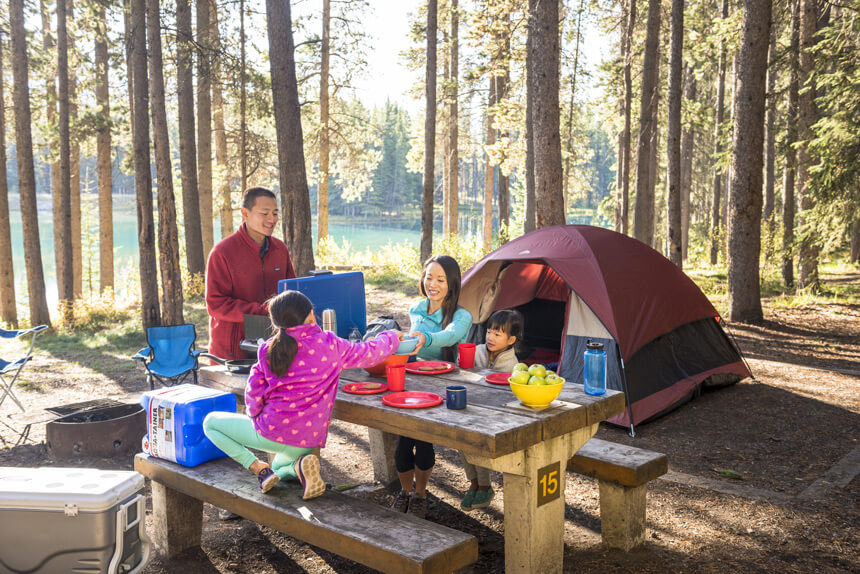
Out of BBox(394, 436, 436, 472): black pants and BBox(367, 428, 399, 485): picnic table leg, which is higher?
BBox(394, 436, 436, 472): black pants

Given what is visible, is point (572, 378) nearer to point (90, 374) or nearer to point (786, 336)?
point (786, 336)

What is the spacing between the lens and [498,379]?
10.8 ft

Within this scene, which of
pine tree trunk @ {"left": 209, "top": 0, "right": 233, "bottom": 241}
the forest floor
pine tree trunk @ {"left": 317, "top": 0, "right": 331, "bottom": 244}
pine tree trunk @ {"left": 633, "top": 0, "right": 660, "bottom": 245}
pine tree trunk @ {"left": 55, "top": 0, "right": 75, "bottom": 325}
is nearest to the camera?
the forest floor

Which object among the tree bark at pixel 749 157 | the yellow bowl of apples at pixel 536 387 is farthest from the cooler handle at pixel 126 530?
the tree bark at pixel 749 157

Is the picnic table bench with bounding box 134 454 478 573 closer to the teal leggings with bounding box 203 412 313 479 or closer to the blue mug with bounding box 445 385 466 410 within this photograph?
the teal leggings with bounding box 203 412 313 479

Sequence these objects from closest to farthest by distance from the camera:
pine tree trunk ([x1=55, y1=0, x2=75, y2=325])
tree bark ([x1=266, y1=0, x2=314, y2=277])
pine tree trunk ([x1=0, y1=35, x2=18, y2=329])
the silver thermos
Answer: the silver thermos → tree bark ([x1=266, y1=0, x2=314, y2=277]) → pine tree trunk ([x1=0, y1=35, x2=18, y2=329]) → pine tree trunk ([x1=55, y1=0, x2=75, y2=325])

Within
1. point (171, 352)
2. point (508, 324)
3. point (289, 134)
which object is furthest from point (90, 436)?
point (289, 134)

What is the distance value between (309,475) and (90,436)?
265 centimetres

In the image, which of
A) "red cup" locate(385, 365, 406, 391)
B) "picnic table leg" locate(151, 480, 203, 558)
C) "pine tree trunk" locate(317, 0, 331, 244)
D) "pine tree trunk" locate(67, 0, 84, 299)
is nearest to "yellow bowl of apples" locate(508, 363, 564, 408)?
"red cup" locate(385, 365, 406, 391)

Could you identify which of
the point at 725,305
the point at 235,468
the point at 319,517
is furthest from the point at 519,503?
the point at 725,305

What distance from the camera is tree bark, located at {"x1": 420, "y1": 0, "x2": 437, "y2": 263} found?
44.2ft

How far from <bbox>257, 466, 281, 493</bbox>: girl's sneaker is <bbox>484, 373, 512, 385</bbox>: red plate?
3.78ft

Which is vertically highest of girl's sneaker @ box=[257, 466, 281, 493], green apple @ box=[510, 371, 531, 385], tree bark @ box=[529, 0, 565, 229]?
tree bark @ box=[529, 0, 565, 229]

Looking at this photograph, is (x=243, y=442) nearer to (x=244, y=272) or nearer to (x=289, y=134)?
(x=244, y=272)
